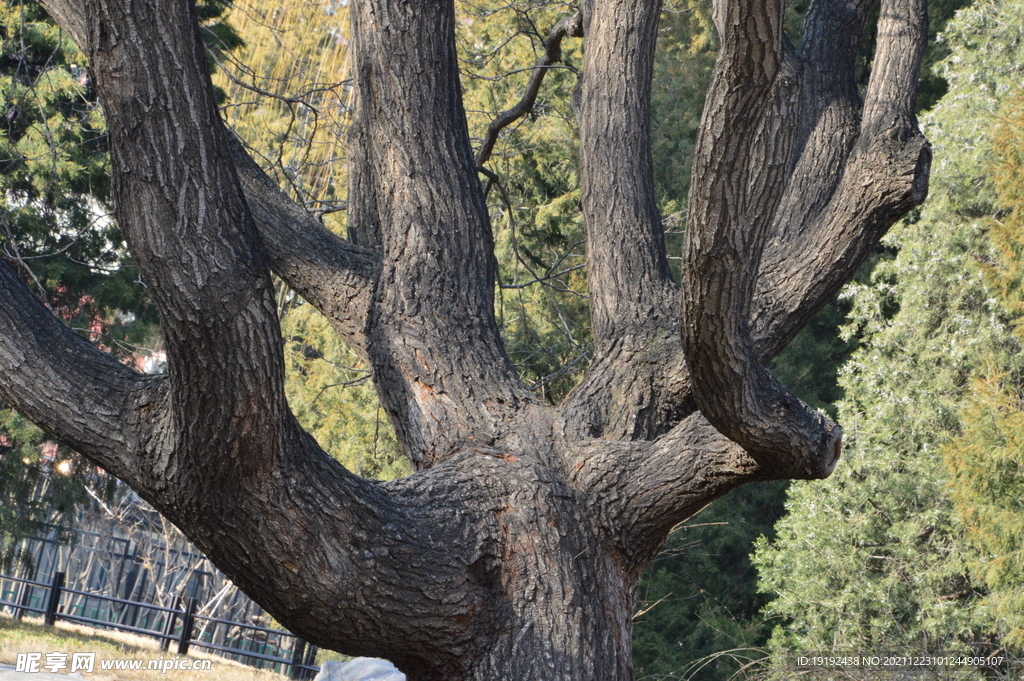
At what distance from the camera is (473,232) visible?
149 inches

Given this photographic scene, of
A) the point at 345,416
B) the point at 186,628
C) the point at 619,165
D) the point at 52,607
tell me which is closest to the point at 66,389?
the point at 619,165

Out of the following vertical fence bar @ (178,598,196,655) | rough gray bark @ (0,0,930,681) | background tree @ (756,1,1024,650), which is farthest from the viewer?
vertical fence bar @ (178,598,196,655)

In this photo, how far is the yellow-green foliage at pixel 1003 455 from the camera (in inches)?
255

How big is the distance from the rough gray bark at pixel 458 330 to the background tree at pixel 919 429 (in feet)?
20.9

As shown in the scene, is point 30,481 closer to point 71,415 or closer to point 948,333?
point 71,415

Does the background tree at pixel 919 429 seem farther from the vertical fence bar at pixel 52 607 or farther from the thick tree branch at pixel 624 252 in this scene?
the vertical fence bar at pixel 52 607

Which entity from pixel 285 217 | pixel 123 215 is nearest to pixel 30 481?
pixel 285 217

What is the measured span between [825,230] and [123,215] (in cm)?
254

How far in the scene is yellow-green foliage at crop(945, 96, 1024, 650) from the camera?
21.2 ft

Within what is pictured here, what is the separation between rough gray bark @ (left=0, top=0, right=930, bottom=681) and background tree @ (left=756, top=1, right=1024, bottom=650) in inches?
251

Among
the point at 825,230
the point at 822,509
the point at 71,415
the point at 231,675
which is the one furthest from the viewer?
the point at 822,509

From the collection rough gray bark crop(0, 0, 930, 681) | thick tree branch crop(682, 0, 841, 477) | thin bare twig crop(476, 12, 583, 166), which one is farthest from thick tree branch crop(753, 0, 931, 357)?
thin bare twig crop(476, 12, 583, 166)

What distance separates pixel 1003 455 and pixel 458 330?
15.9ft

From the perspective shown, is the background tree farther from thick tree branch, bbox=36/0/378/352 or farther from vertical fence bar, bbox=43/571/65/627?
vertical fence bar, bbox=43/571/65/627
